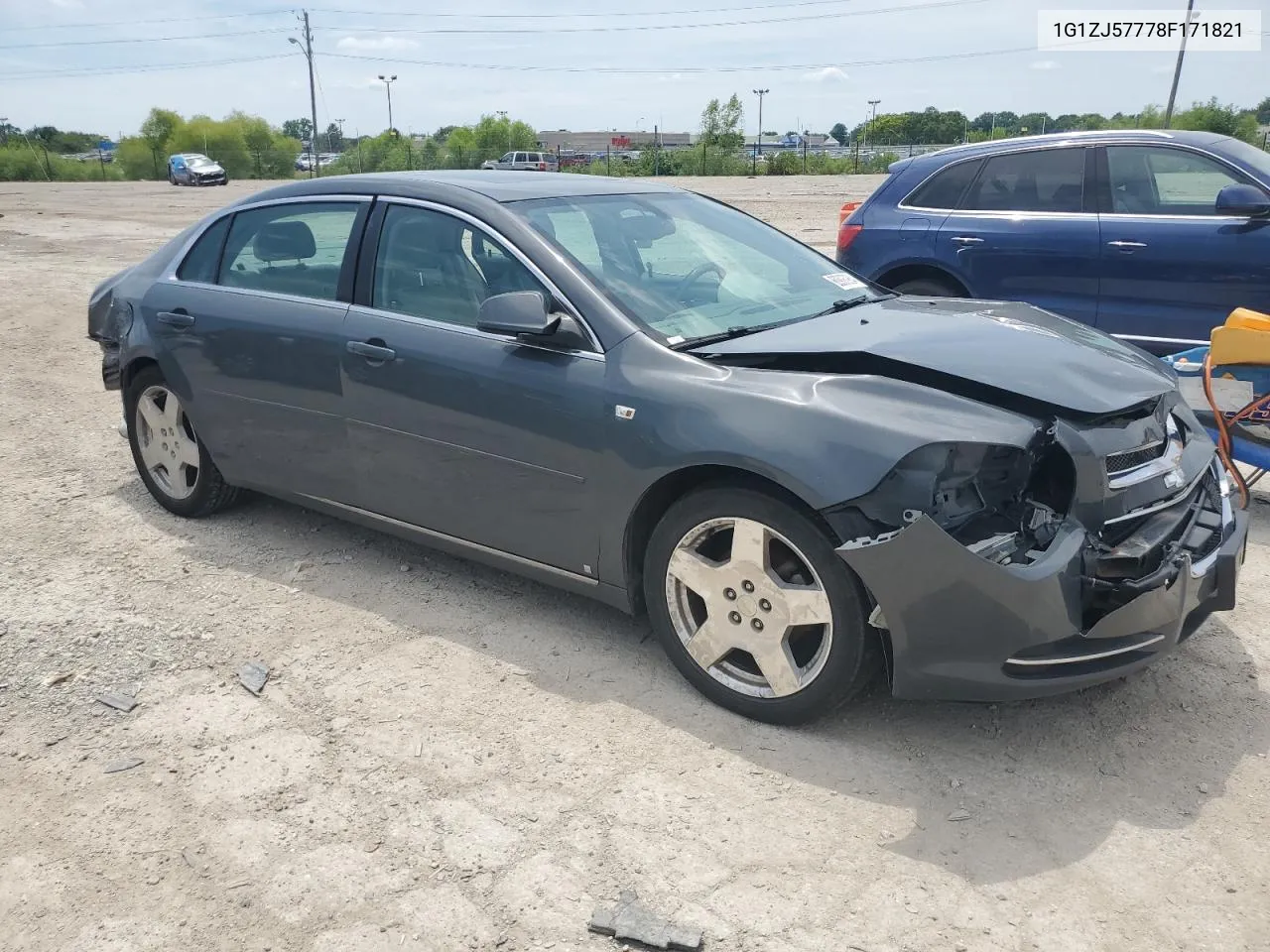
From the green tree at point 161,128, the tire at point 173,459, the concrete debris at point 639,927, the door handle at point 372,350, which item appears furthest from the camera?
the green tree at point 161,128

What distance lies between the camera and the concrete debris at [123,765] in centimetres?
317

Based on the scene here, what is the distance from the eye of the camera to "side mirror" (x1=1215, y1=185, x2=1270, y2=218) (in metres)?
6.14

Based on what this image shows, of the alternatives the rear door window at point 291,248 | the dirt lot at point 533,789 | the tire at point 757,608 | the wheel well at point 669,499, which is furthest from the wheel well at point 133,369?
the tire at point 757,608

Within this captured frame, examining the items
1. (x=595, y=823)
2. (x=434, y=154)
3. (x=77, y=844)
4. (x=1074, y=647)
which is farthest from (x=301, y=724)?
(x=434, y=154)

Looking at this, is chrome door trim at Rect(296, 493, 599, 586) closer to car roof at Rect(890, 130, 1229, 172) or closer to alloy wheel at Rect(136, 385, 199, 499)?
alloy wheel at Rect(136, 385, 199, 499)

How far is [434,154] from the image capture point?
2130 inches

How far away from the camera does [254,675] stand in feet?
12.1

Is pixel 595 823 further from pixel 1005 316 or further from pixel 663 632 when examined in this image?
pixel 1005 316

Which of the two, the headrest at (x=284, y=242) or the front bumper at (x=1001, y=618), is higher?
the headrest at (x=284, y=242)

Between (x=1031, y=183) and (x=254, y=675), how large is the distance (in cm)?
582

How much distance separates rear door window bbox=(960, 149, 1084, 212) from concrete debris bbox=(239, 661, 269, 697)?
556 centimetres

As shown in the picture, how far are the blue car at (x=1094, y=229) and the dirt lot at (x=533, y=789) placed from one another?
2580 millimetres

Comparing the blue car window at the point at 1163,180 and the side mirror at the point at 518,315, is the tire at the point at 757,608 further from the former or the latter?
the blue car window at the point at 1163,180

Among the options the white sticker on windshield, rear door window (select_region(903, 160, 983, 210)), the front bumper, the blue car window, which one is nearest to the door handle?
the white sticker on windshield
